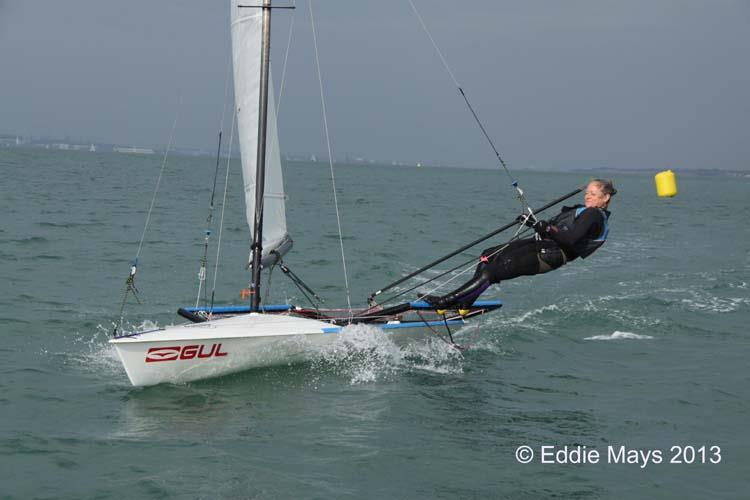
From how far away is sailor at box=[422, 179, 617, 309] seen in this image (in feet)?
25.9

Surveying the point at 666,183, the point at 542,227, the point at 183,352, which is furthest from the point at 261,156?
the point at 666,183

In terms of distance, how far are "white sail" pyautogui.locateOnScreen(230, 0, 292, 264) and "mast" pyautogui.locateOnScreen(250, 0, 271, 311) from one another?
22 centimetres

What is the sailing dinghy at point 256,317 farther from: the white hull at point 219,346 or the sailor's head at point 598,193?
the sailor's head at point 598,193

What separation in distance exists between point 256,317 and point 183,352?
103cm

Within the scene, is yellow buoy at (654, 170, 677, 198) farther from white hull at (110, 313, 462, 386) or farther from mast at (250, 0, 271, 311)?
mast at (250, 0, 271, 311)

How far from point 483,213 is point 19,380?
2818 cm

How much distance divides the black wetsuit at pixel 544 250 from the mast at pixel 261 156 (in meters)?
1.86

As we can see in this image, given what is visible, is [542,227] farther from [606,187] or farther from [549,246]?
[606,187]

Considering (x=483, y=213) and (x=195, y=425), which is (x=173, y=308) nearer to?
(x=195, y=425)

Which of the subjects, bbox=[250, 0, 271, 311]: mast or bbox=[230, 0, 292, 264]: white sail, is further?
bbox=[230, 0, 292, 264]: white sail

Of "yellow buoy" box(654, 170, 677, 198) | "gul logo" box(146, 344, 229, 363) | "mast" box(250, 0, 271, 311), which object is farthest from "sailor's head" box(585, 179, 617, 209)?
"gul logo" box(146, 344, 229, 363)

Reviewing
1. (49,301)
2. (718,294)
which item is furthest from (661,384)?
(49,301)

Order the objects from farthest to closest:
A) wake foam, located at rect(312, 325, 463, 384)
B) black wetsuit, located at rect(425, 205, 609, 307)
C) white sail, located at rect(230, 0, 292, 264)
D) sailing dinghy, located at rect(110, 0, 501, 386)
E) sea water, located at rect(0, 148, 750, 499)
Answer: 1. white sail, located at rect(230, 0, 292, 264)
2. wake foam, located at rect(312, 325, 463, 384)
3. black wetsuit, located at rect(425, 205, 609, 307)
4. sailing dinghy, located at rect(110, 0, 501, 386)
5. sea water, located at rect(0, 148, 750, 499)

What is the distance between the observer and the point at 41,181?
39.6 m
